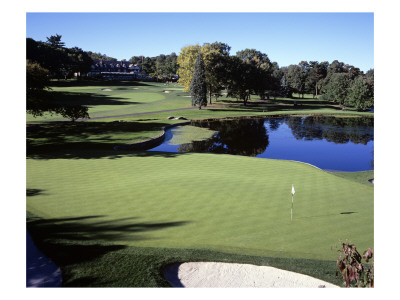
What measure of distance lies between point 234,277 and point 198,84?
39785mm

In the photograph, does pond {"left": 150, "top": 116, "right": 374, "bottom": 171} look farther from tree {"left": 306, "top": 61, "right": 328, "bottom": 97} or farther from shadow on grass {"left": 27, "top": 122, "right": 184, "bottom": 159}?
tree {"left": 306, "top": 61, "right": 328, "bottom": 97}

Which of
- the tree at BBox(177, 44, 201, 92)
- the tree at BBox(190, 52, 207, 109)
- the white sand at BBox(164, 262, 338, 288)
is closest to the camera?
the white sand at BBox(164, 262, 338, 288)

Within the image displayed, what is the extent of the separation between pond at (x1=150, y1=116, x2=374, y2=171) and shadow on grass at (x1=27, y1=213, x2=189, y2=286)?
14.2m

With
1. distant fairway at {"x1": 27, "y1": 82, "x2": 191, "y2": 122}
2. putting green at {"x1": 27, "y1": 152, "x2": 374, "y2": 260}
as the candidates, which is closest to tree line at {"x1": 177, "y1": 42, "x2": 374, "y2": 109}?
distant fairway at {"x1": 27, "y1": 82, "x2": 191, "y2": 122}

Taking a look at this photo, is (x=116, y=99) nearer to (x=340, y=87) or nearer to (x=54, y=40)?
(x=54, y=40)

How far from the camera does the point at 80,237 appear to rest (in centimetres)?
759

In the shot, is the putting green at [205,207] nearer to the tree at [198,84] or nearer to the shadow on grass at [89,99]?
the shadow on grass at [89,99]

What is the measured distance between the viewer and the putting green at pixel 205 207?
7621mm

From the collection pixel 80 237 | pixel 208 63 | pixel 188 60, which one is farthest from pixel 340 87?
pixel 80 237

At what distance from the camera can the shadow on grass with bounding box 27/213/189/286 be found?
21.2ft
